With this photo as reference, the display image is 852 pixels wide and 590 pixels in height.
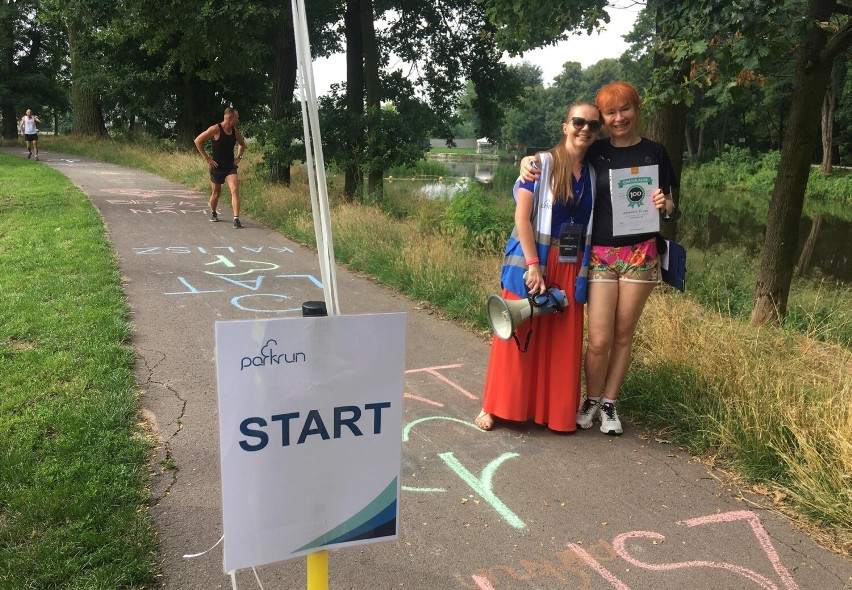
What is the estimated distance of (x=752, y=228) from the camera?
61.2 ft

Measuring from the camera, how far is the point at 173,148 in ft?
84.3

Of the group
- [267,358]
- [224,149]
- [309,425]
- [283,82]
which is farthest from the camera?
[283,82]

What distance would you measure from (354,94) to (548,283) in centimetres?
1150

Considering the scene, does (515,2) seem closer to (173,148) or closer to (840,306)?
(840,306)

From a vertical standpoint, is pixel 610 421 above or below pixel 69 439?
below

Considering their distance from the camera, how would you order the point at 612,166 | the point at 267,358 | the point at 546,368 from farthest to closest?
the point at 546,368, the point at 612,166, the point at 267,358

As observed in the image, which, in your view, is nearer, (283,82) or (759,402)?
(759,402)

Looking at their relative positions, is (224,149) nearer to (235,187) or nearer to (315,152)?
(235,187)

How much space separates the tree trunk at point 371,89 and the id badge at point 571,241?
379 inches

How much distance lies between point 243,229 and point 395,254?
3513 millimetres

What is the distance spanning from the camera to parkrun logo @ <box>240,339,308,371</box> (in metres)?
1.58

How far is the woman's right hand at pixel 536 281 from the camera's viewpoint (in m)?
3.51

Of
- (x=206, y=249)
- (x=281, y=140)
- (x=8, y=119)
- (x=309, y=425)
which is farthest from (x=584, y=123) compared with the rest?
(x=8, y=119)

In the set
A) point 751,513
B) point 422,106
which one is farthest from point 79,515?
point 422,106
